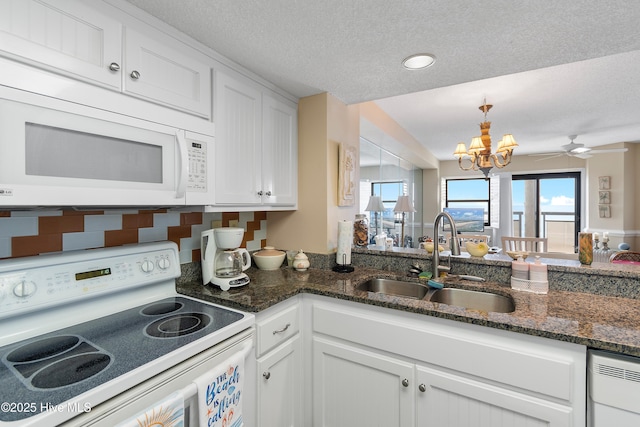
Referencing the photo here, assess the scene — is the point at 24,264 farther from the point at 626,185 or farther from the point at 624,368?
the point at 626,185

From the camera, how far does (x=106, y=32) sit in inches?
42.7

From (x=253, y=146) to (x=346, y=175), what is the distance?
2.40 ft

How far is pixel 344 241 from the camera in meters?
1.99

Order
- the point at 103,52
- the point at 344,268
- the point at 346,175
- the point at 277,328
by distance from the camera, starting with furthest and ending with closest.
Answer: the point at 346,175 → the point at 344,268 → the point at 277,328 → the point at 103,52

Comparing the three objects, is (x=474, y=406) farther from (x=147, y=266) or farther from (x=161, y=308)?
(x=147, y=266)

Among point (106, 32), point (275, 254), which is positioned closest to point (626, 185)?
point (275, 254)

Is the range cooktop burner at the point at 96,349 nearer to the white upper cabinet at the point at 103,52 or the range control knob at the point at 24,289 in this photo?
the range control knob at the point at 24,289

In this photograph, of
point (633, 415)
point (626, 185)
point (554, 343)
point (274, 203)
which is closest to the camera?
point (633, 415)

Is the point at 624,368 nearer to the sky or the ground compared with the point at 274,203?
nearer to the ground

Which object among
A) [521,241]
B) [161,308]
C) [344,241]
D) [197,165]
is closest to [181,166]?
[197,165]

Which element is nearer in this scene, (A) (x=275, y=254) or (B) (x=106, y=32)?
(B) (x=106, y=32)

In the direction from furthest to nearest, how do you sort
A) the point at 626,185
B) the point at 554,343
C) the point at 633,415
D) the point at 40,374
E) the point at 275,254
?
1. the point at 626,185
2. the point at 275,254
3. the point at 554,343
4. the point at 633,415
5. the point at 40,374

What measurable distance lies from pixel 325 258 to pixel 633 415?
1.48m

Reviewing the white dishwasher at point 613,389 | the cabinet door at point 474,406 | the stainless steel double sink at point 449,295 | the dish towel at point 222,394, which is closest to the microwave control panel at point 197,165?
the dish towel at point 222,394
